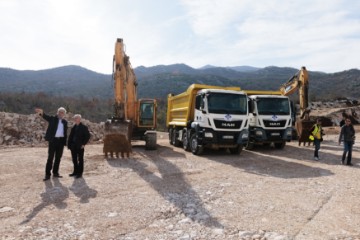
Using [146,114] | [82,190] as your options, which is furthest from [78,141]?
[146,114]

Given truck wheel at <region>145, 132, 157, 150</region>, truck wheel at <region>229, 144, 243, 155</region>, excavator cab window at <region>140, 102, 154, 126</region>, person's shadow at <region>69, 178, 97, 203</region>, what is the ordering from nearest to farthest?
person's shadow at <region>69, 178, 97, 203</region>, truck wheel at <region>229, 144, 243, 155</region>, truck wheel at <region>145, 132, 157, 150</region>, excavator cab window at <region>140, 102, 154, 126</region>

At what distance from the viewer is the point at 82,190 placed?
7.65 metres

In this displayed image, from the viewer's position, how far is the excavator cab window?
58.3 ft

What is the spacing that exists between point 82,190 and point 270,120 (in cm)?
1004

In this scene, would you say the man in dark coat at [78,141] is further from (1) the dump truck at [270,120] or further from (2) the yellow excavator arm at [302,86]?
(2) the yellow excavator arm at [302,86]

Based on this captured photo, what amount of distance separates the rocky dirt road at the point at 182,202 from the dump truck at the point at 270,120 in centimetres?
390

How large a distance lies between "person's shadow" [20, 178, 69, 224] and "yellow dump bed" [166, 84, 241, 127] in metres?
7.75

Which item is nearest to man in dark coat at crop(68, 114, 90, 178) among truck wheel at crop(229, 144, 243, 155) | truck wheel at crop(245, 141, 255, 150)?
truck wheel at crop(229, 144, 243, 155)

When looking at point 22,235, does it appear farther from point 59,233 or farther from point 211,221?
point 211,221

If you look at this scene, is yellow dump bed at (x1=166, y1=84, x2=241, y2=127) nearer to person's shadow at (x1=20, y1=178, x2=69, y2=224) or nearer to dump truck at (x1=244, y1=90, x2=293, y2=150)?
dump truck at (x1=244, y1=90, x2=293, y2=150)

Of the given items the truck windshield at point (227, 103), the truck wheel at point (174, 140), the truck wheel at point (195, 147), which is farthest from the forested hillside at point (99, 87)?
the truck windshield at point (227, 103)

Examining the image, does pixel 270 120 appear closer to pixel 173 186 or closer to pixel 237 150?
pixel 237 150

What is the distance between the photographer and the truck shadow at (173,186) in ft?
19.2

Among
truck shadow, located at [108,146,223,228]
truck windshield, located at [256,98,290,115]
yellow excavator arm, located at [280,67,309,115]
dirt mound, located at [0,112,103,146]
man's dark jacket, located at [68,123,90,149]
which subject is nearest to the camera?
truck shadow, located at [108,146,223,228]
